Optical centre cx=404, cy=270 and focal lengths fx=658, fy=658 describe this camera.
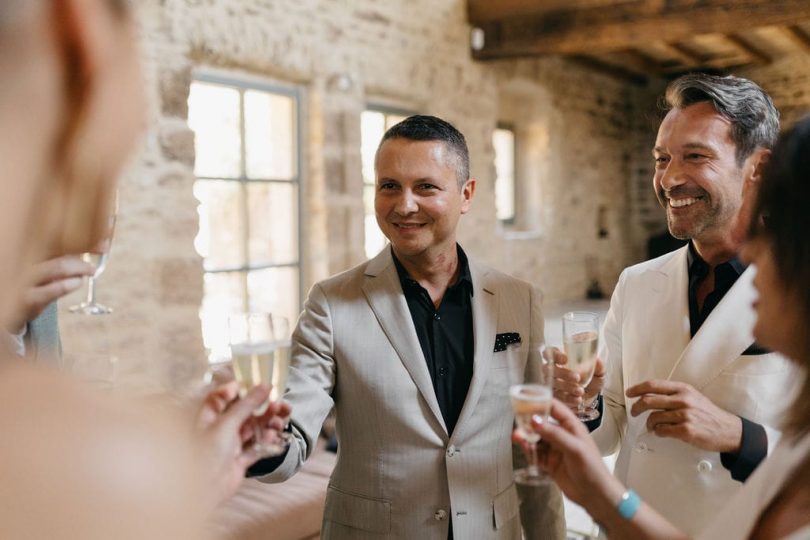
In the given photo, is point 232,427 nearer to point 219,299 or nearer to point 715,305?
point 715,305

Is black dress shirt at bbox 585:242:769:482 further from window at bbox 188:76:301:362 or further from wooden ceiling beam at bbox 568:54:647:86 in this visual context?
wooden ceiling beam at bbox 568:54:647:86

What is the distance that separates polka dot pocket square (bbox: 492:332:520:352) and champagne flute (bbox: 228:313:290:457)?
0.63m

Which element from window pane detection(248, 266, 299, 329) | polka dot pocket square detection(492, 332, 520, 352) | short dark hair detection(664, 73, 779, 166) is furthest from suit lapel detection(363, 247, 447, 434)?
window pane detection(248, 266, 299, 329)

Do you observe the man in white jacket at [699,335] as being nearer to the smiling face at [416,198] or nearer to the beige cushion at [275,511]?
the smiling face at [416,198]

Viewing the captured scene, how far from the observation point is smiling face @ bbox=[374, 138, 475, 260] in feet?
5.56

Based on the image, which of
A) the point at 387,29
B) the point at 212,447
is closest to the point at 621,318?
the point at 212,447

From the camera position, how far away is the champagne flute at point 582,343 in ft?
4.67

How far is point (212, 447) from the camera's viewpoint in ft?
3.46

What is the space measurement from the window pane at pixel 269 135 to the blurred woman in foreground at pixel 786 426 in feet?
10.8

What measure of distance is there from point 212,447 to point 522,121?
650 cm

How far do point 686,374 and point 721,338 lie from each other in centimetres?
12

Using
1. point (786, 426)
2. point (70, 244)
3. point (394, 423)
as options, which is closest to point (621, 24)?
point (394, 423)

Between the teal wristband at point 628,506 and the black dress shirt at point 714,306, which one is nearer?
the teal wristband at point 628,506

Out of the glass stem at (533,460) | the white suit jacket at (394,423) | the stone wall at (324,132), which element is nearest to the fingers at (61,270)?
the white suit jacket at (394,423)
